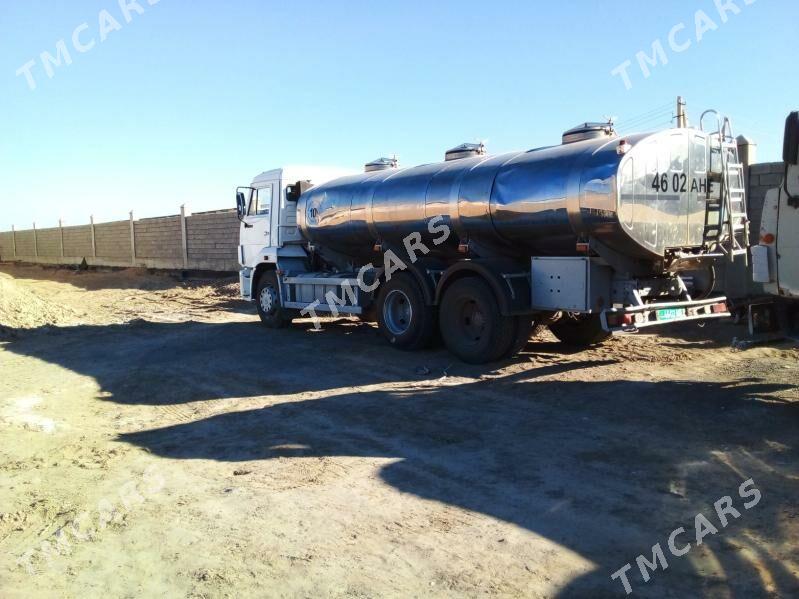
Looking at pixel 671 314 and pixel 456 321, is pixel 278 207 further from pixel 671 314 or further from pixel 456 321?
pixel 671 314

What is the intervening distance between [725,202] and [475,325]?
12.2 feet

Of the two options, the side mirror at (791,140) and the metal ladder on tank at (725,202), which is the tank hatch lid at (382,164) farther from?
the side mirror at (791,140)

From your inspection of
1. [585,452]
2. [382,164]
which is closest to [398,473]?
[585,452]

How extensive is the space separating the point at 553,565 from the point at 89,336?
11891mm

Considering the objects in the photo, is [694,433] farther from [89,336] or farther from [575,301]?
[89,336]

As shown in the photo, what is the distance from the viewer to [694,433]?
6.30 m

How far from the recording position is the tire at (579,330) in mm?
10734

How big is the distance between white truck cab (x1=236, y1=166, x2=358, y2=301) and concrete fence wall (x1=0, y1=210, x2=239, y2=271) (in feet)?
32.5

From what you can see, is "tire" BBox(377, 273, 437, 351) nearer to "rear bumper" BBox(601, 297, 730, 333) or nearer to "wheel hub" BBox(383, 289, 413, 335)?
"wheel hub" BBox(383, 289, 413, 335)

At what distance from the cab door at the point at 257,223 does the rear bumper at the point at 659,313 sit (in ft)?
26.6

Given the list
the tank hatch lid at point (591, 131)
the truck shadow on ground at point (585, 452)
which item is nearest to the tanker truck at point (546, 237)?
the tank hatch lid at point (591, 131)

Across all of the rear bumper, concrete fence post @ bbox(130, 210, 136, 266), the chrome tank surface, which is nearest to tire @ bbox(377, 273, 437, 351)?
the chrome tank surface

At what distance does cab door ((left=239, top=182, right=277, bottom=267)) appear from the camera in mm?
14383

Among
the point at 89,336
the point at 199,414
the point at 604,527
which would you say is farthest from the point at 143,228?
the point at 604,527
